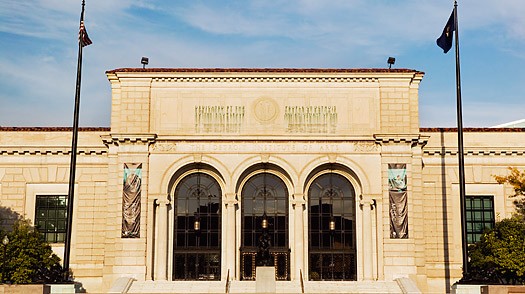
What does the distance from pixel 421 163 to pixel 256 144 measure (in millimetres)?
9498

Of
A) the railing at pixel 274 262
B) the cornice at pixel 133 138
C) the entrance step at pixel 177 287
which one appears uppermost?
the cornice at pixel 133 138

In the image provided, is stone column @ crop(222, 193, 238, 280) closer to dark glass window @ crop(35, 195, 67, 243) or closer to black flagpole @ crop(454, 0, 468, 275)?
dark glass window @ crop(35, 195, 67, 243)

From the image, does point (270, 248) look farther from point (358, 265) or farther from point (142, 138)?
point (142, 138)

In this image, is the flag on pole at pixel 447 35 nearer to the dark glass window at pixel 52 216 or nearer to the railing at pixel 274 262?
the railing at pixel 274 262

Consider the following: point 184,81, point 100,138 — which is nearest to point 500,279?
point 184,81

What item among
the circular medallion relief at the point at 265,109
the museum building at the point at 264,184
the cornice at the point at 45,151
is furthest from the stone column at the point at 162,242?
the circular medallion relief at the point at 265,109

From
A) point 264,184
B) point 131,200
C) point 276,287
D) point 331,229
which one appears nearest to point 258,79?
point 264,184

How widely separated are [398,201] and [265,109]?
359 inches

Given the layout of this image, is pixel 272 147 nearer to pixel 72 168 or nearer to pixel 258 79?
pixel 258 79

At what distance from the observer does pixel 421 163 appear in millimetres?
40312

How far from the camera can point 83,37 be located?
1448 inches

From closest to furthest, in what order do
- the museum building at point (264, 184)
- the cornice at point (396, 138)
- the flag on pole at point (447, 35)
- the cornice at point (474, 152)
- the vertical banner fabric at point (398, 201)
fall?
the flag on pole at point (447, 35) < the vertical banner fabric at point (398, 201) < the museum building at point (264, 184) < the cornice at point (396, 138) < the cornice at point (474, 152)

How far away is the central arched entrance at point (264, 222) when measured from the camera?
39.8 m

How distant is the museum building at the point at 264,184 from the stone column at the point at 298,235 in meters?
0.07
